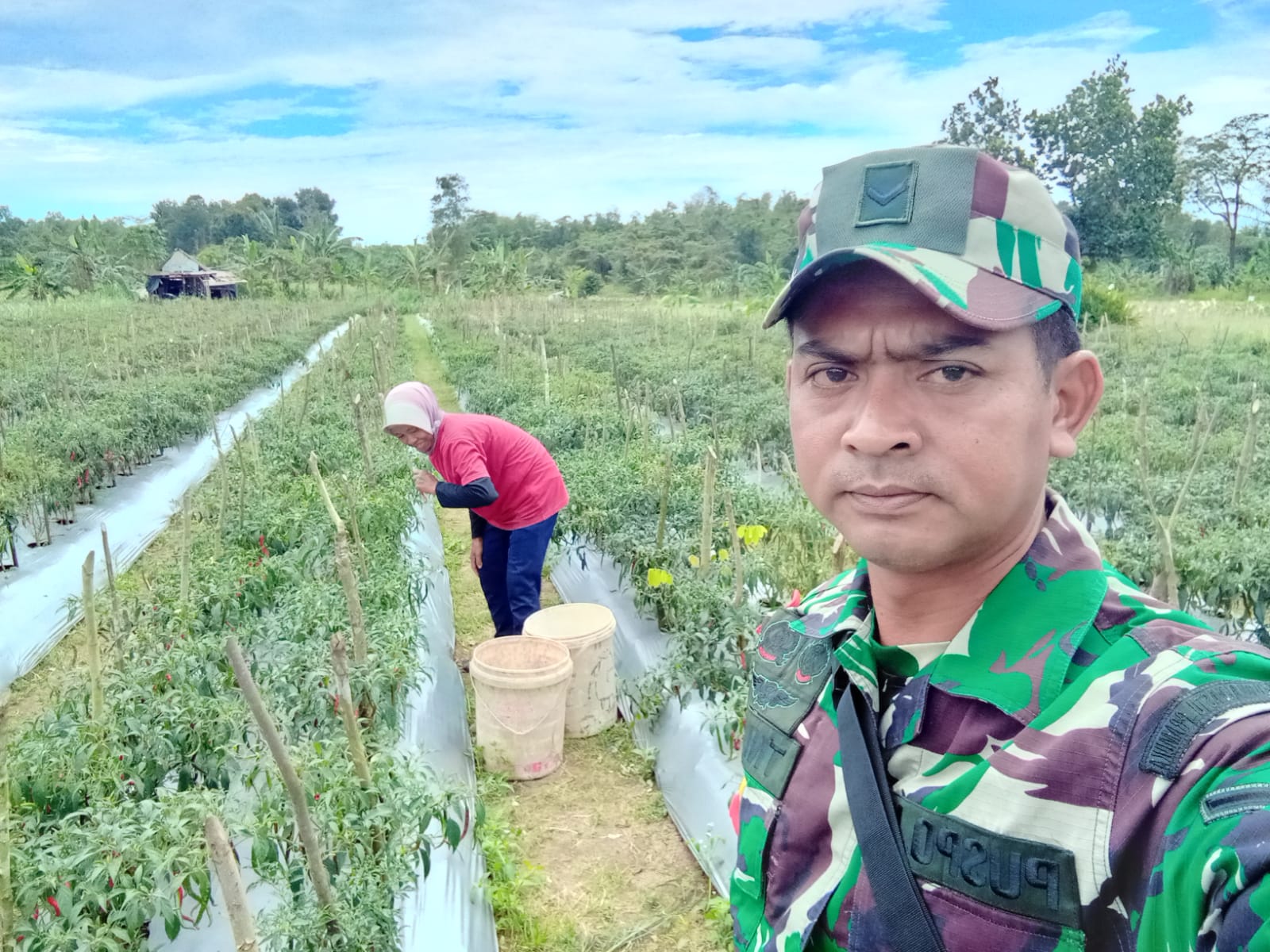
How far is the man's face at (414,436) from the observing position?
4133mm

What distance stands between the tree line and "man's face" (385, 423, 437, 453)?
22.2m

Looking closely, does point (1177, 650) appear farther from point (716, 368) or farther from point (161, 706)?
point (716, 368)

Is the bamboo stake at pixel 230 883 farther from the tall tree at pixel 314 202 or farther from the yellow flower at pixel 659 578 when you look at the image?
the tall tree at pixel 314 202

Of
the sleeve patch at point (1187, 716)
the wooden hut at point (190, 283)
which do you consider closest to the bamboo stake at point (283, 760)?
the sleeve patch at point (1187, 716)

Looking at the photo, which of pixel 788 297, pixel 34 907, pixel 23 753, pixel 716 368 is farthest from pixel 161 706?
pixel 716 368

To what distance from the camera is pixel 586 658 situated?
160 inches

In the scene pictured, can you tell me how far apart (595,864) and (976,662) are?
2.86m

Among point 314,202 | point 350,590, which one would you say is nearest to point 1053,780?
point 350,590

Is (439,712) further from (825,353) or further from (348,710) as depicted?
(825,353)

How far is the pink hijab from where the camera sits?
4.08 metres

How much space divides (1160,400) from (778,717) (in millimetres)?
9251

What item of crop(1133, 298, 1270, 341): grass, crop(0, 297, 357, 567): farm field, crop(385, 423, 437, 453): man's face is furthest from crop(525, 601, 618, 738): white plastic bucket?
crop(1133, 298, 1270, 341): grass

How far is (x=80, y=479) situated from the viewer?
746 cm

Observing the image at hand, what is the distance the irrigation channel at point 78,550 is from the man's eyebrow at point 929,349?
167 inches
